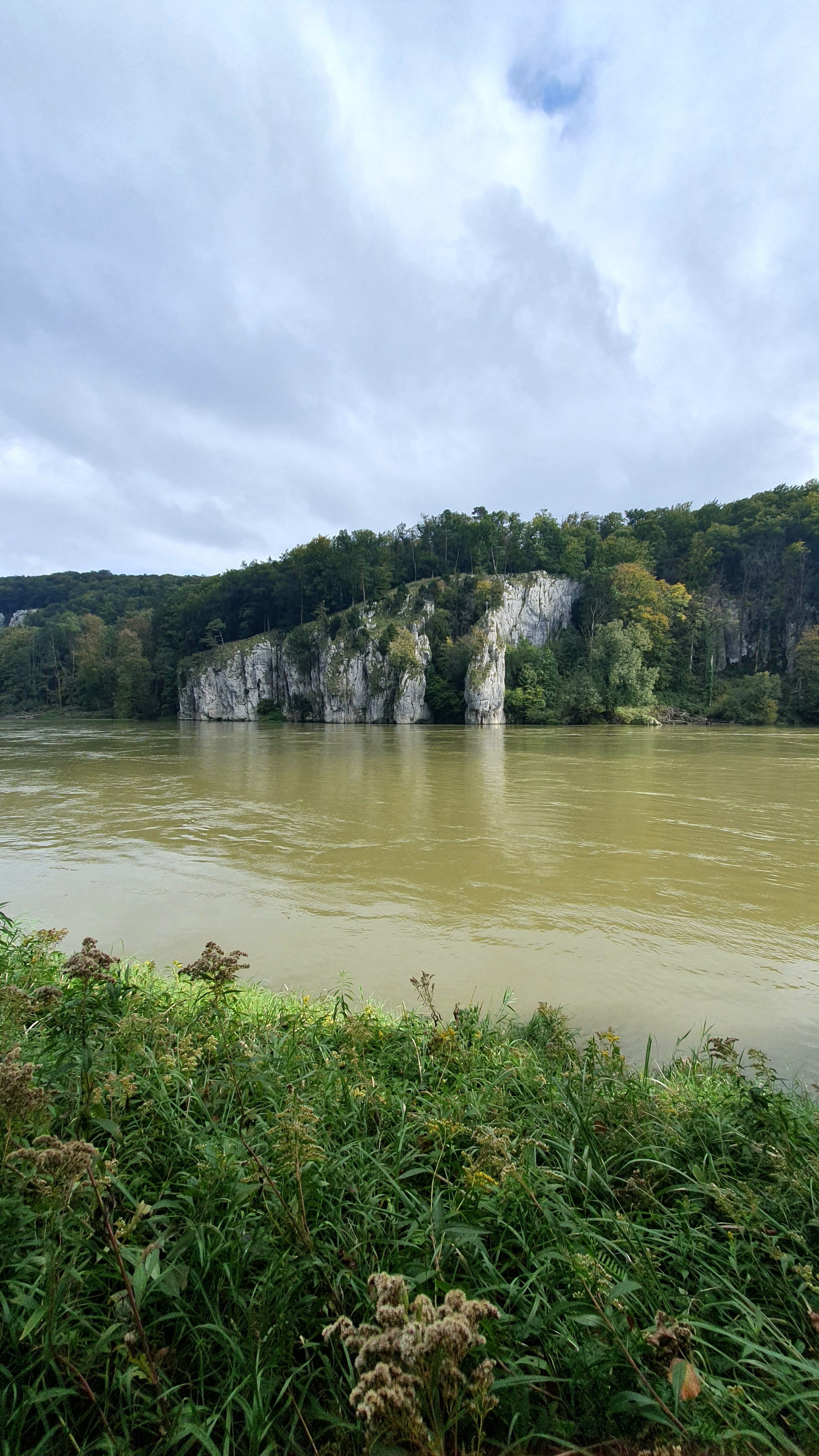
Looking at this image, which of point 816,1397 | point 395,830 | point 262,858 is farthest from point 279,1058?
point 395,830

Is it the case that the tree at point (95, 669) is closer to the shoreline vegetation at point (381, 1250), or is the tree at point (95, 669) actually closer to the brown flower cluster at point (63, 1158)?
the shoreline vegetation at point (381, 1250)

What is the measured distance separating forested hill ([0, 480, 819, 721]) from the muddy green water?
49964mm

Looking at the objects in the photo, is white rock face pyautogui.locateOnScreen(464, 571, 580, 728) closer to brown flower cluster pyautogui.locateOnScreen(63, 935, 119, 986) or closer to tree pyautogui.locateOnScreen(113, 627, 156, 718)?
tree pyautogui.locateOnScreen(113, 627, 156, 718)

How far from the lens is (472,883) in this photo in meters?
8.45

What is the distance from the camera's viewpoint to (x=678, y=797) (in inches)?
625

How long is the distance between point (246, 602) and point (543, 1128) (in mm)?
98365

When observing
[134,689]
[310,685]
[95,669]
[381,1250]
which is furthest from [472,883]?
[95,669]

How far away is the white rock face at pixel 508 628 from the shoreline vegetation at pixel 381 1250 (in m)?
57.2

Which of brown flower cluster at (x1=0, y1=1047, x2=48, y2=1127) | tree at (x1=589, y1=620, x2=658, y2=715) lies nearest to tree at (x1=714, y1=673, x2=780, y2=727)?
tree at (x1=589, y1=620, x2=658, y2=715)

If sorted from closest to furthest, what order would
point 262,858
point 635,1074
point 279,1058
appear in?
point 279,1058 → point 635,1074 → point 262,858

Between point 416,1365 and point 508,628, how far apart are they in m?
72.5

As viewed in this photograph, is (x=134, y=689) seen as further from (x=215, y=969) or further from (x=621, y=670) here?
(x=215, y=969)

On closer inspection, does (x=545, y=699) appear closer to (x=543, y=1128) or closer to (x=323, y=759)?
(x=323, y=759)

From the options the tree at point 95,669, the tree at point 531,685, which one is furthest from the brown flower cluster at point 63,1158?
the tree at point 95,669
